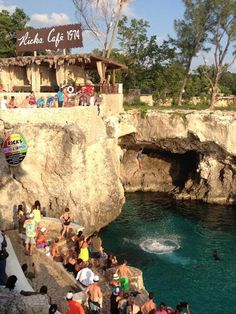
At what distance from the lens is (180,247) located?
25078 millimetres

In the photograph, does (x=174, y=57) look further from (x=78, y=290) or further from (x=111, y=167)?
(x=78, y=290)

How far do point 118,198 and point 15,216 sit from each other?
7.58 metres

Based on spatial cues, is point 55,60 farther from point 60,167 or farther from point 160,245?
point 160,245

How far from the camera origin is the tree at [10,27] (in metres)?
41.3

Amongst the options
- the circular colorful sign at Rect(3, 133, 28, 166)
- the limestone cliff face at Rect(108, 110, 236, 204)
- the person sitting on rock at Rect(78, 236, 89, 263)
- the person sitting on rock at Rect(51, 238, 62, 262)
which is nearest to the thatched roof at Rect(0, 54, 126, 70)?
the limestone cliff face at Rect(108, 110, 236, 204)

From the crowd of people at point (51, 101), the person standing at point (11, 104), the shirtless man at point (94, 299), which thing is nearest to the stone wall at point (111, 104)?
the crowd of people at point (51, 101)

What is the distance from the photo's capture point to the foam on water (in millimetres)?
24562

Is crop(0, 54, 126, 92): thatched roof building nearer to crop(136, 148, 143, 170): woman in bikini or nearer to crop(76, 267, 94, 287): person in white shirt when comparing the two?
crop(136, 148, 143, 170): woman in bikini

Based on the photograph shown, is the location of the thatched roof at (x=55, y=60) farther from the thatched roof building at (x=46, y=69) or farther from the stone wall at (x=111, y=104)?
the stone wall at (x=111, y=104)

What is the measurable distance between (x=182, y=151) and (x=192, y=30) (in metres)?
12.0

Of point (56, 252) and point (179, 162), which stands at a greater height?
point (179, 162)

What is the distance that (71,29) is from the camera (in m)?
28.6

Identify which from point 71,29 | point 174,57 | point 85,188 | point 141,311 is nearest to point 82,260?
point 141,311

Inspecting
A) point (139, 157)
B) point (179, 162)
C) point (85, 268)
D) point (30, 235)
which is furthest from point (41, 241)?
point (179, 162)
